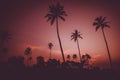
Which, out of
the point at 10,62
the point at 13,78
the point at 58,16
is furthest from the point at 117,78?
the point at 10,62

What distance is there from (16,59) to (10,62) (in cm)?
326

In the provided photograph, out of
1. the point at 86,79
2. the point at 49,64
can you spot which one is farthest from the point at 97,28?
the point at 49,64

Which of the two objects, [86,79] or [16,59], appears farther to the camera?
[16,59]

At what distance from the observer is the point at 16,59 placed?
75.3 m

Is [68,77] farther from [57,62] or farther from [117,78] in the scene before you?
[57,62]

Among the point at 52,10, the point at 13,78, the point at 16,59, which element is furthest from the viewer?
the point at 16,59

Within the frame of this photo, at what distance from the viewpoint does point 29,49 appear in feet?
392

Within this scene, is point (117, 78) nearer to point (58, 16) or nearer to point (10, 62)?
point (58, 16)

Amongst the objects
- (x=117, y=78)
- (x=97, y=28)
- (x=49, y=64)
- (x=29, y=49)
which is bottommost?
(x=117, y=78)

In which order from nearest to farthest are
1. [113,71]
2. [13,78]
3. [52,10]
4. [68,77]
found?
[13,78], [68,77], [52,10], [113,71]

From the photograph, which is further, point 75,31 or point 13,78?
point 75,31

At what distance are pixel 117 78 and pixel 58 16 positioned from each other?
22.9 metres

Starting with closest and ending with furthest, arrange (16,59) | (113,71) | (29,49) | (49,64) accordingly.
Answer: (113,71) < (49,64) < (16,59) < (29,49)

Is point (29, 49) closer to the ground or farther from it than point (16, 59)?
farther from it
